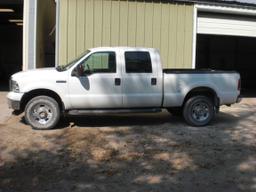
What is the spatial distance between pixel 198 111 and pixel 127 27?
447cm

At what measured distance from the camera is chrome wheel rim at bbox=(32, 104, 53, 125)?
1137 cm

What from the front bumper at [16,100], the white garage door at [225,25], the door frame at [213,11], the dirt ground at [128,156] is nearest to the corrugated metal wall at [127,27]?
the door frame at [213,11]

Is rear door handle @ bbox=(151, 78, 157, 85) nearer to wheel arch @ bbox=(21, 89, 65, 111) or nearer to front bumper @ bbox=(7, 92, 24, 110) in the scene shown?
wheel arch @ bbox=(21, 89, 65, 111)

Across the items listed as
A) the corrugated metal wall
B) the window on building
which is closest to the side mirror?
the window on building

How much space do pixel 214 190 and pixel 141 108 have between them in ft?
15.7

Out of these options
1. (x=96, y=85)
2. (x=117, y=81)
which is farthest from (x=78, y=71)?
(x=117, y=81)

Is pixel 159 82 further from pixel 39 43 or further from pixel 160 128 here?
pixel 39 43

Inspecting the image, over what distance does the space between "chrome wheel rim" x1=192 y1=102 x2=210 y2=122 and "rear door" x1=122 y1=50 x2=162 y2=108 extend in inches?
37.2

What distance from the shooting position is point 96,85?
450 inches

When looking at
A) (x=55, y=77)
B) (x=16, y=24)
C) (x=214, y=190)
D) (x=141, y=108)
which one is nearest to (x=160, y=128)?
(x=141, y=108)

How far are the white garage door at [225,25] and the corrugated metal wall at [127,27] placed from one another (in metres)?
0.60

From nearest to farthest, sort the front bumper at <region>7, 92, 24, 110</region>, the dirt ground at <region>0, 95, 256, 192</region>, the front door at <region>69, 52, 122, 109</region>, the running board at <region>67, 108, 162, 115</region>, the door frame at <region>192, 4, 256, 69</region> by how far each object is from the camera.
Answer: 1. the dirt ground at <region>0, 95, 256, 192</region>
2. the front bumper at <region>7, 92, 24, 110</region>
3. the front door at <region>69, 52, 122, 109</region>
4. the running board at <region>67, 108, 162, 115</region>
5. the door frame at <region>192, 4, 256, 69</region>

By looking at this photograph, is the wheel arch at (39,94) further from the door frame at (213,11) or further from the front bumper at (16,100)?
the door frame at (213,11)

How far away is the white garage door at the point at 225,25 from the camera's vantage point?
1666 centimetres
